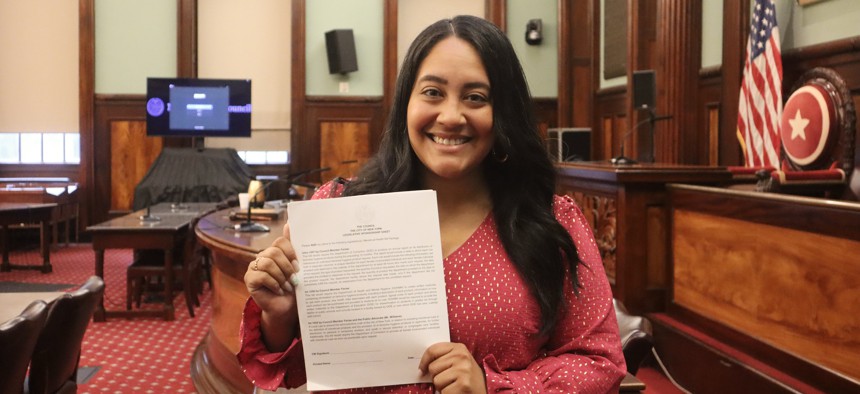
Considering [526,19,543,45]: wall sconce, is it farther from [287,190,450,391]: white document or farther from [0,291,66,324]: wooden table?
[287,190,450,391]: white document

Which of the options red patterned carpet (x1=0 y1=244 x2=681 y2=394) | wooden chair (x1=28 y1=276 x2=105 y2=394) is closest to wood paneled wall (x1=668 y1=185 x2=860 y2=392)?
red patterned carpet (x1=0 y1=244 x2=681 y2=394)

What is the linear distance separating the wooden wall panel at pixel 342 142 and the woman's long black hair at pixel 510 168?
8463 millimetres

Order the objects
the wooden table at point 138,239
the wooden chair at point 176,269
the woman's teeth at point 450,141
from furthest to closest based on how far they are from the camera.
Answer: the wooden chair at point 176,269 → the wooden table at point 138,239 → the woman's teeth at point 450,141

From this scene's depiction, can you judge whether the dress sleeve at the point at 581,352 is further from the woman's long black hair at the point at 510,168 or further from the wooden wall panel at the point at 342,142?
the wooden wall panel at the point at 342,142

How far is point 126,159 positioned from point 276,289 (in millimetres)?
9065

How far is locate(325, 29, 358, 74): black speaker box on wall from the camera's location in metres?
9.40

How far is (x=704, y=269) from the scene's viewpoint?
13.1ft

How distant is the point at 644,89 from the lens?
652cm

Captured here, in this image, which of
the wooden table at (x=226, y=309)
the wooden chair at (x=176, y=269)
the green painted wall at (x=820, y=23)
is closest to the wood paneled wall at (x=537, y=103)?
the green painted wall at (x=820, y=23)

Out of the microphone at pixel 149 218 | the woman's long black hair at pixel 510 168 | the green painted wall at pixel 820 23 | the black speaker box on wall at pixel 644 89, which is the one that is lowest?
the microphone at pixel 149 218

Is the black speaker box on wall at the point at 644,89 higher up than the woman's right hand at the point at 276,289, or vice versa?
the black speaker box on wall at the point at 644,89

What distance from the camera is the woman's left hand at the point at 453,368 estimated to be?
1103 mm

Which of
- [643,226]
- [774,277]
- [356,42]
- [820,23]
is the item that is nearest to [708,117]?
[820,23]

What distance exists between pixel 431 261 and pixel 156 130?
8291 mm
